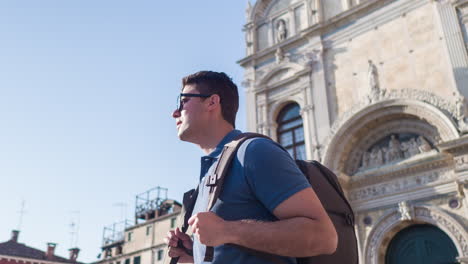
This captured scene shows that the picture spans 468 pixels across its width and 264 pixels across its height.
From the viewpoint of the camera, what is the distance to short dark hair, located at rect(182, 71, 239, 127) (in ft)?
7.48

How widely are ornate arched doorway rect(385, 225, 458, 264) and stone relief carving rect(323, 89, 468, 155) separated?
9.94ft

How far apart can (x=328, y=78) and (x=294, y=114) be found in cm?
172

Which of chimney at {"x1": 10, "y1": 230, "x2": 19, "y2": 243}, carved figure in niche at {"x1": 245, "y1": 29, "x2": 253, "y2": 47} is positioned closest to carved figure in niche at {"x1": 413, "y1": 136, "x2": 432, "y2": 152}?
carved figure in niche at {"x1": 245, "y1": 29, "x2": 253, "y2": 47}

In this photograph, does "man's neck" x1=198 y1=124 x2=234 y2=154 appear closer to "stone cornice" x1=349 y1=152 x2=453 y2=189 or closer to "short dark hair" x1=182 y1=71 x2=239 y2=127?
"short dark hair" x1=182 y1=71 x2=239 y2=127

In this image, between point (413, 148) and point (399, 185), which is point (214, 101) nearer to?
point (399, 185)

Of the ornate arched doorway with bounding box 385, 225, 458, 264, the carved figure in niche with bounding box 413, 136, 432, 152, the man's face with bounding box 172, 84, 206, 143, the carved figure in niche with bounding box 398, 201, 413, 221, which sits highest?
the carved figure in niche with bounding box 413, 136, 432, 152

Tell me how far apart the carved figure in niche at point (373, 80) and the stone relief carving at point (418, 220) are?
349cm

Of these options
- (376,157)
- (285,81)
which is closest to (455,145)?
(376,157)

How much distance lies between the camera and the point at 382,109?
1252 cm

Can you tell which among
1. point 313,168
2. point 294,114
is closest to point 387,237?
point 294,114

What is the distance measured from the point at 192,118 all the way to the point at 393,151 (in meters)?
11.1

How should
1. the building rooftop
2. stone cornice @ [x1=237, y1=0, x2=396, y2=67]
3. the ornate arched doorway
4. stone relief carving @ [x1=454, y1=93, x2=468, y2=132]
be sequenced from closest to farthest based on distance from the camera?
1. stone relief carving @ [x1=454, y1=93, x2=468, y2=132]
2. the ornate arched doorway
3. stone cornice @ [x1=237, y1=0, x2=396, y2=67]
4. the building rooftop

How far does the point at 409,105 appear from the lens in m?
12.0

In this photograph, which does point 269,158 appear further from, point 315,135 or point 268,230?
point 315,135
